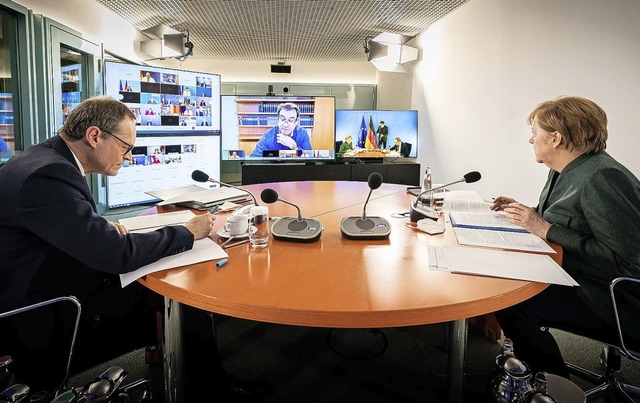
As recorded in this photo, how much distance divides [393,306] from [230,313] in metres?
0.39

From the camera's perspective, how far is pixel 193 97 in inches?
160

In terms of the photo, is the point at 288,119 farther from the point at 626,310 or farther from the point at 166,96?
the point at 626,310

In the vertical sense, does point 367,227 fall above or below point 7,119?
below

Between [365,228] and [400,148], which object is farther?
[400,148]

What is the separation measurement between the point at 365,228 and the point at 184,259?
686 millimetres

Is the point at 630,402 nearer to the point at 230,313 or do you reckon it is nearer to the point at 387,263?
the point at 387,263

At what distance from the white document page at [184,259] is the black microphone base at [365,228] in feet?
1.58

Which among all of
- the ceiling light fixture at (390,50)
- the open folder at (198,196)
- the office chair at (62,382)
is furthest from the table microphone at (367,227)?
the ceiling light fixture at (390,50)

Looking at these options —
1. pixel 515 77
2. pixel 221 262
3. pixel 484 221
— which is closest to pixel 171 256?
pixel 221 262

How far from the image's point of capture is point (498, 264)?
1263mm

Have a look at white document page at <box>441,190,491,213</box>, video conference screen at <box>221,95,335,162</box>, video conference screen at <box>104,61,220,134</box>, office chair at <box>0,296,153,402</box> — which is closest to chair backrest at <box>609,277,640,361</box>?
white document page at <box>441,190,491,213</box>

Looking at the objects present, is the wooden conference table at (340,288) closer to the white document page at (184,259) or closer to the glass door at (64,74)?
the white document page at (184,259)

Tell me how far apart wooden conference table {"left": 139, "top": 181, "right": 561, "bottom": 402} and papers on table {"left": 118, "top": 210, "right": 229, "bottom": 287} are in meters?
0.04

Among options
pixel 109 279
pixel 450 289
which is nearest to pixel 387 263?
pixel 450 289
